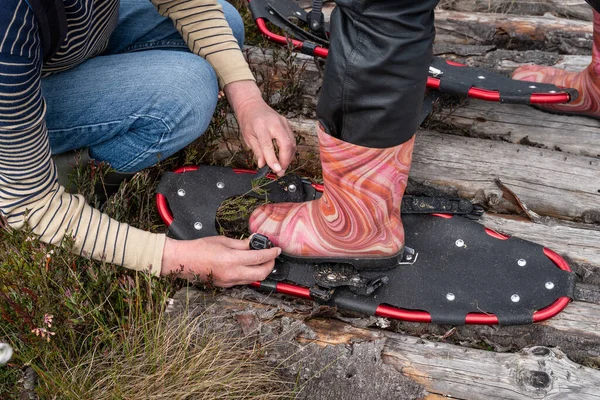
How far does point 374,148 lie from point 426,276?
0.77 metres

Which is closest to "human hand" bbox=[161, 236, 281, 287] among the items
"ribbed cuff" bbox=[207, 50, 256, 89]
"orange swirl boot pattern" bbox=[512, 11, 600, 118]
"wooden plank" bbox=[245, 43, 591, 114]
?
"ribbed cuff" bbox=[207, 50, 256, 89]

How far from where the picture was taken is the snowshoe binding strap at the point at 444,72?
11.2ft

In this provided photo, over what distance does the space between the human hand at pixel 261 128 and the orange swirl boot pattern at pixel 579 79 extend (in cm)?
167

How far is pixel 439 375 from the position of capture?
2578mm

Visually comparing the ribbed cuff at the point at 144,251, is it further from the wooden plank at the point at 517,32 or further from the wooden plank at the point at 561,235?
the wooden plank at the point at 517,32

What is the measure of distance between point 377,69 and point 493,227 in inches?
53.4

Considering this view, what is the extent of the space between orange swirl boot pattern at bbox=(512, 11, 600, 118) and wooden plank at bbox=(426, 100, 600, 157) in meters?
0.07

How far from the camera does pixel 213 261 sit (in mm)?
2686

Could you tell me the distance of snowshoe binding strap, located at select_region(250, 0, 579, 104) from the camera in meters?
3.42

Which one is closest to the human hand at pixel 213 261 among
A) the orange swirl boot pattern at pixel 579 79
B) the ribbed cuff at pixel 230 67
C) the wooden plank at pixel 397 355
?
the wooden plank at pixel 397 355

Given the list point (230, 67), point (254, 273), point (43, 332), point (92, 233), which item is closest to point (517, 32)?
point (230, 67)

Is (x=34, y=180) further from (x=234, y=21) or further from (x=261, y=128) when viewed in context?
(x=234, y=21)

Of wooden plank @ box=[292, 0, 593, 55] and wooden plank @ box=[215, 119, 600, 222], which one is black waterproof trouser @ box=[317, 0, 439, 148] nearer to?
wooden plank @ box=[215, 119, 600, 222]

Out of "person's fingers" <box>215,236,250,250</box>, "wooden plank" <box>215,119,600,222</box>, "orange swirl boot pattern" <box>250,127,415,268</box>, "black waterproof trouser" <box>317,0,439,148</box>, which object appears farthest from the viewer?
"wooden plank" <box>215,119,600,222</box>
